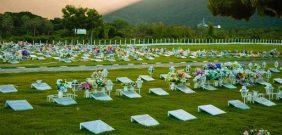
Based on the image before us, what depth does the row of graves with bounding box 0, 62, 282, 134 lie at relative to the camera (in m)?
18.0

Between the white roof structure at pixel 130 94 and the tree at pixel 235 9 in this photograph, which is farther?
the tree at pixel 235 9

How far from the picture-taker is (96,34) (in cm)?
9131

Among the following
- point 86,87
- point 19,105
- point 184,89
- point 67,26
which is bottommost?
point 184,89

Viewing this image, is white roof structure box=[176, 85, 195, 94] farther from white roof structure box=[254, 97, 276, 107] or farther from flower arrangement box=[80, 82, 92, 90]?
flower arrangement box=[80, 82, 92, 90]

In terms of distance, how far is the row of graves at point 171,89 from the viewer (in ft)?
59.0

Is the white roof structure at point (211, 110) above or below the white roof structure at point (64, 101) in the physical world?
below

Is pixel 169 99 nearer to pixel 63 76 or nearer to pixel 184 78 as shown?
pixel 184 78

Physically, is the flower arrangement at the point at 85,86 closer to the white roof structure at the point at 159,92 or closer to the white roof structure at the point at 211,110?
the white roof structure at the point at 159,92

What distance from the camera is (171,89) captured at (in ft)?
84.3

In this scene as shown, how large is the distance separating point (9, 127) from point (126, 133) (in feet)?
13.9

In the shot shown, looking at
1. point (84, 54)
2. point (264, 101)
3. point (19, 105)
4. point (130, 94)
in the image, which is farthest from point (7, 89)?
point (84, 54)

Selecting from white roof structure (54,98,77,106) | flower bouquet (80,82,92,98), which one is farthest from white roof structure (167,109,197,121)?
flower bouquet (80,82,92,98)

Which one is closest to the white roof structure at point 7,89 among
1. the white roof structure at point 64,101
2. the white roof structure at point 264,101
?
the white roof structure at point 64,101

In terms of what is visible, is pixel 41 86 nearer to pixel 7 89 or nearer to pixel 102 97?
pixel 7 89
